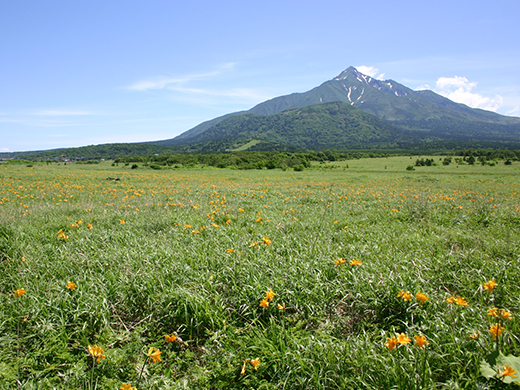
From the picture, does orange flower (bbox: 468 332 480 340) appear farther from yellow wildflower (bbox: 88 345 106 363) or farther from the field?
yellow wildflower (bbox: 88 345 106 363)

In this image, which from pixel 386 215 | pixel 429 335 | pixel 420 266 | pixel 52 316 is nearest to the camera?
pixel 429 335

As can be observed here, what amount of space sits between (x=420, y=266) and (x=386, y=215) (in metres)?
4.83

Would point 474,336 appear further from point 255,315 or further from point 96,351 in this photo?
point 96,351

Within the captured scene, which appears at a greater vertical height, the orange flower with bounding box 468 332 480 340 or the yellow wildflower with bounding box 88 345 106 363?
the yellow wildflower with bounding box 88 345 106 363

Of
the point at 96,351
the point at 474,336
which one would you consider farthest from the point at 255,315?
the point at 474,336

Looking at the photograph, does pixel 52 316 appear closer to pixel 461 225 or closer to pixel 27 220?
pixel 27 220

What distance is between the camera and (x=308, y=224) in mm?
6727

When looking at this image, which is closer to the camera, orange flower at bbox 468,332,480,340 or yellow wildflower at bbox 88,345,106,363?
yellow wildflower at bbox 88,345,106,363

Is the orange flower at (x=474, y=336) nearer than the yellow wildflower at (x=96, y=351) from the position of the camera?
No

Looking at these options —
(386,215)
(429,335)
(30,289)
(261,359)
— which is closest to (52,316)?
(30,289)

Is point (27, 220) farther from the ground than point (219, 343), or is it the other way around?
point (27, 220)

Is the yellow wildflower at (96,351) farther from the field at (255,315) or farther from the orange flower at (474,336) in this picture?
the orange flower at (474,336)

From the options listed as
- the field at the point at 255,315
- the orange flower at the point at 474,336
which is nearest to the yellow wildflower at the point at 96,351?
the field at the point at 255,315

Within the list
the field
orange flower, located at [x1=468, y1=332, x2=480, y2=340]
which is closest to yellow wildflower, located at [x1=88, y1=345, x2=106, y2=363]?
the field
